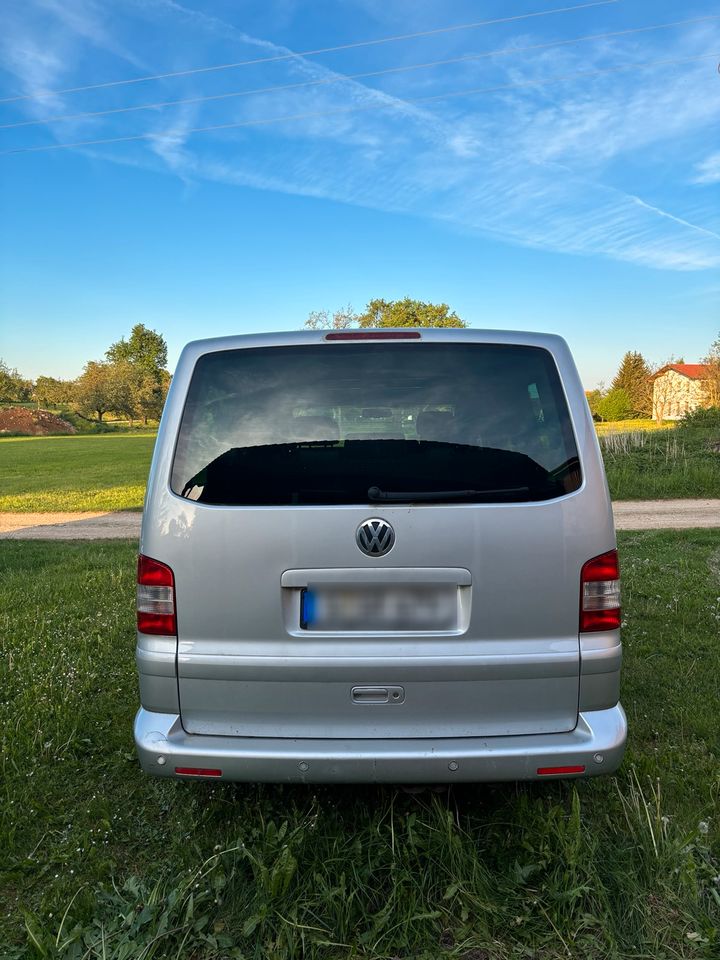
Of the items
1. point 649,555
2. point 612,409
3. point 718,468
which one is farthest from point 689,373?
point 649,555

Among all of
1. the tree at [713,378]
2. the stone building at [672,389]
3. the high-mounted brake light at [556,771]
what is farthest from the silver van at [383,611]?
the stone building at [672,389]

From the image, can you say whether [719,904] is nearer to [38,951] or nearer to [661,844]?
[661,844]

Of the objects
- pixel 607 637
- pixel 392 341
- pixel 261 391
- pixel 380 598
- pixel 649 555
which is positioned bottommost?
pixel 649 555

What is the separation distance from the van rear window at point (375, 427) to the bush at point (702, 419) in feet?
61.0

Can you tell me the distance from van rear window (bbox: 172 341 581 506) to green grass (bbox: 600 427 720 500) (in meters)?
12.1

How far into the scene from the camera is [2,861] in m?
2.65

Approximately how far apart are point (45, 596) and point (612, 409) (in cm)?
6723

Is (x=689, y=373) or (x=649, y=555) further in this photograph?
(x=689, y=373)

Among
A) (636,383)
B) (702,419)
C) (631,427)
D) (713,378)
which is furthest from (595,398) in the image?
→ (702,419)

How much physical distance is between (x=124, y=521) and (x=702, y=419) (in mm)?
16105

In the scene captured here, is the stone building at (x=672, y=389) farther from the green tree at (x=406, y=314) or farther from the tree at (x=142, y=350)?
the tree at (x=142, y=350)

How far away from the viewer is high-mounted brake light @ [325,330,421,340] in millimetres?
2615

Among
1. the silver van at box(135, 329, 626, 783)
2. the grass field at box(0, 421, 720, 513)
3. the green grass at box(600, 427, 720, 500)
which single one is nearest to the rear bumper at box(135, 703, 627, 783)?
the silver van at box(135, 329, 626, 783)

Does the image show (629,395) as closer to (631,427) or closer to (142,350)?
(631,427)
